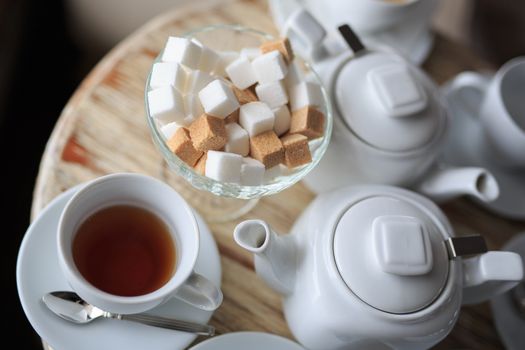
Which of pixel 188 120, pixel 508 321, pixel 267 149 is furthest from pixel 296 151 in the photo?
pixel 508 321

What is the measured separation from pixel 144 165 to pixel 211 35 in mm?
241

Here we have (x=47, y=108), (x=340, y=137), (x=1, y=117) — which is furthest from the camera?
(x=47, y=108)

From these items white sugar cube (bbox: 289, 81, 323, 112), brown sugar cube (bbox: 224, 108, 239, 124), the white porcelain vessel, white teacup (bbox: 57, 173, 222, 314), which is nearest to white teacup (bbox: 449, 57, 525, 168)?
the white porcelain vessel

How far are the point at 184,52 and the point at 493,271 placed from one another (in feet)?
1.67

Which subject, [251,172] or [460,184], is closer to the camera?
[251,172]

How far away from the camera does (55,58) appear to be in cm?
165

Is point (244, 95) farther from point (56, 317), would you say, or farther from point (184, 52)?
point (56, 317)

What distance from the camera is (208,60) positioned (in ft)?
2.54

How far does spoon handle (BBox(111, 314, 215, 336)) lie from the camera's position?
0.73 metres

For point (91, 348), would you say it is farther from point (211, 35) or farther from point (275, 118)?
point (211, 35)

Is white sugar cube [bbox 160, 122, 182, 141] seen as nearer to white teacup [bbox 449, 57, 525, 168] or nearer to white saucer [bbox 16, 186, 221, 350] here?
white saucer [bbox 16, 186, 221, 350]

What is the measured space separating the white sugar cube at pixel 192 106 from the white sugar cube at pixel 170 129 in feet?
0.07

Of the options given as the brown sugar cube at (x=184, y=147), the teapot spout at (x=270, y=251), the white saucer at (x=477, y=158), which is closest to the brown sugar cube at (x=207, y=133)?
the brown sugar cube at (x=184, y=147)

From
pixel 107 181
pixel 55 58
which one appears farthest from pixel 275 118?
pixel 55 58
